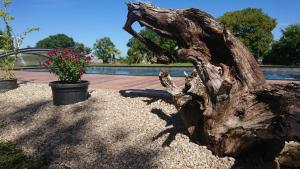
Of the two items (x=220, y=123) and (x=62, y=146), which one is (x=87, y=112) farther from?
(x=220, y=123)

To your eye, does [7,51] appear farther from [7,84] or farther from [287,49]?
[287,49]

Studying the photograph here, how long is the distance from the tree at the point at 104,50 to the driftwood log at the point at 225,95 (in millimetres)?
45642

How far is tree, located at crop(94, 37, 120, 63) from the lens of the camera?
4978 centimetres

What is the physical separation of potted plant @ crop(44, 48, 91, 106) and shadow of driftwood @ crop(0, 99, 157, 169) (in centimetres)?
23

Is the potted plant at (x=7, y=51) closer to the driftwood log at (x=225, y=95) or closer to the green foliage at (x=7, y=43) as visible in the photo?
the green foliage at (x=7, y=43)

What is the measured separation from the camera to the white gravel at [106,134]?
4.14 m

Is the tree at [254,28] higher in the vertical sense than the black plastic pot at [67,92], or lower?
higher

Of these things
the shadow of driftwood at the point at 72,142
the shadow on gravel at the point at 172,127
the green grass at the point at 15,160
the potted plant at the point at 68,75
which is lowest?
the green grass at the point at 15,160

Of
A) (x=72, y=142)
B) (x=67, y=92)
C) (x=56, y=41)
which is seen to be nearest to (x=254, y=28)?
(x=67, y=92)

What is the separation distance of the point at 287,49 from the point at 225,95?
96.7ft

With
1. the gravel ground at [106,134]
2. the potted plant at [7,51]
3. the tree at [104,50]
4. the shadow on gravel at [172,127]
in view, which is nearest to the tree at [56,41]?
the tree at [104,50]

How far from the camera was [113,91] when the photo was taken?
738 centimetres

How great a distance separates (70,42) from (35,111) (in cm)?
9737

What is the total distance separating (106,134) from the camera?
4.93 m
